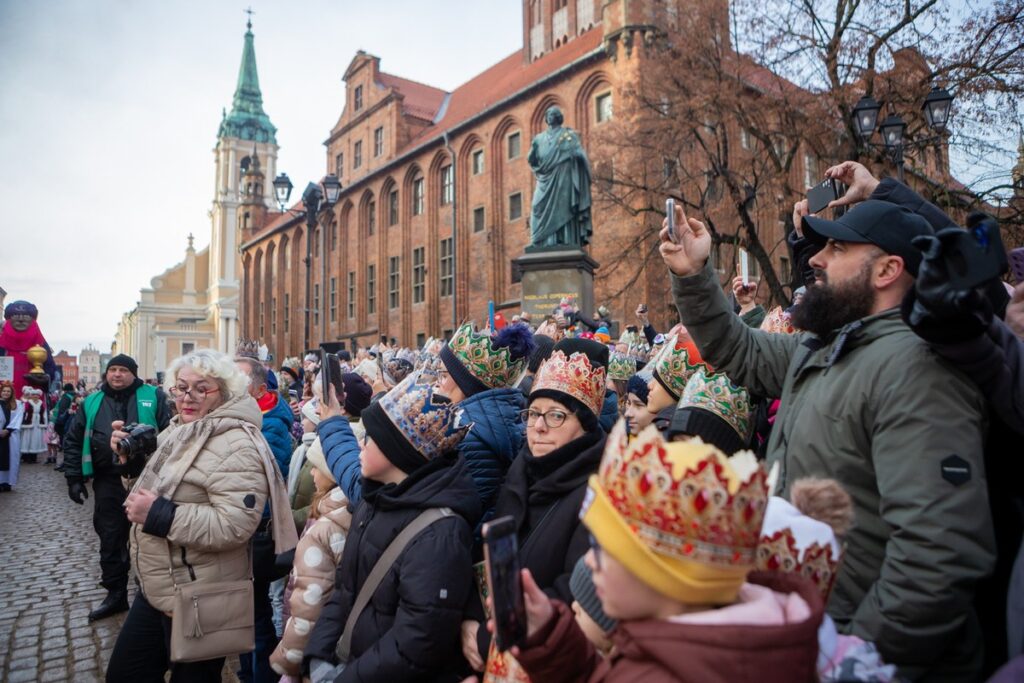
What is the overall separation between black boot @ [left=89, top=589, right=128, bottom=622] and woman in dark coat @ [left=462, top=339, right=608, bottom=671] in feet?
15.5

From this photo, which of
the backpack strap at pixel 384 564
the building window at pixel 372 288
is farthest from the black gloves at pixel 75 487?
the building window at pixel 372 288

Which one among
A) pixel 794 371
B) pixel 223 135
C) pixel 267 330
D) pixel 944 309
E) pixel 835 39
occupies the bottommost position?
pixel 794 371

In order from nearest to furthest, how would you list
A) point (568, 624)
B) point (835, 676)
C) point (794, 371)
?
point (835, 676) → point (568, 624) → point (794, 371)

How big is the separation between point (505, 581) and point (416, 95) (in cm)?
4468

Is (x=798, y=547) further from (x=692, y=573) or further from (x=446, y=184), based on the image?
(x=446, y=184)

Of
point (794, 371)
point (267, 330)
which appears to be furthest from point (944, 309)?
point (267, 330)

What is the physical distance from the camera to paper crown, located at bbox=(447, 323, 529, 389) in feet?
12.6

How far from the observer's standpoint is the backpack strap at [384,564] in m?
2.53

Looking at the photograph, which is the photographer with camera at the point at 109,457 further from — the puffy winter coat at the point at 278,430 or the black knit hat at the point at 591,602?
the black knit hat at the point at 591,602

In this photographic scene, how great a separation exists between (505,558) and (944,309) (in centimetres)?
125

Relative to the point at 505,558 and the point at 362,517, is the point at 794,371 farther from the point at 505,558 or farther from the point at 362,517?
the point at 362,517

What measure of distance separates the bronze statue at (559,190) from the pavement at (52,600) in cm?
945

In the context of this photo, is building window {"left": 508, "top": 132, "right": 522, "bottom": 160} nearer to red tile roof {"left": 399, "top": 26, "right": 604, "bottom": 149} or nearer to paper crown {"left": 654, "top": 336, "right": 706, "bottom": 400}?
red tile roof {"left": 399, "top": 26, "right": 604, "bottom": 149}

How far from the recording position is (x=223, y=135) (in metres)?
77.9
